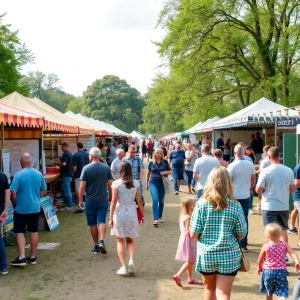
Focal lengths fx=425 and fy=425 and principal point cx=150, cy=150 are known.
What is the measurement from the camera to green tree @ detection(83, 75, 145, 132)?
272 ft

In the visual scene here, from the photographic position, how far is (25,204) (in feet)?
20.9

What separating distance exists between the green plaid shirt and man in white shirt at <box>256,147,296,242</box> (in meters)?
2.55

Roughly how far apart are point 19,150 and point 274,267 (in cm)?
732

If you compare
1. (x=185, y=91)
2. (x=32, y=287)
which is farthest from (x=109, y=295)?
(x=185, y=91)

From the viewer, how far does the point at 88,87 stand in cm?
8662

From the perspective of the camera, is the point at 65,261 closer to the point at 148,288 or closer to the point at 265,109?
the point at 148,288

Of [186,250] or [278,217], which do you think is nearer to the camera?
[186,250]

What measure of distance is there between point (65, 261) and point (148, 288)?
6.05 ft

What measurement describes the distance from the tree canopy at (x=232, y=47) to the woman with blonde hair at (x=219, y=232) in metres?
20.9

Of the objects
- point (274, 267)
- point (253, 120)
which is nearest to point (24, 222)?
point (274, 267)

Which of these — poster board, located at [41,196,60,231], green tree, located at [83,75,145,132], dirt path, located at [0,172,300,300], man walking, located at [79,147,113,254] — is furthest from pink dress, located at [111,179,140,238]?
green tree, located at [83,75,145,132]

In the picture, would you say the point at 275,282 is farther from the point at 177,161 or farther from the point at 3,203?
the point at 177,161

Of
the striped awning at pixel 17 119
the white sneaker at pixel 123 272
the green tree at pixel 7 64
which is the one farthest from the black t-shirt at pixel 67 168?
the green tree at pixel 7 64

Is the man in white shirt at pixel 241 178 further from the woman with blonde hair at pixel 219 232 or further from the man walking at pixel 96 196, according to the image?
the woman with blonde hair at pixel 219 232
